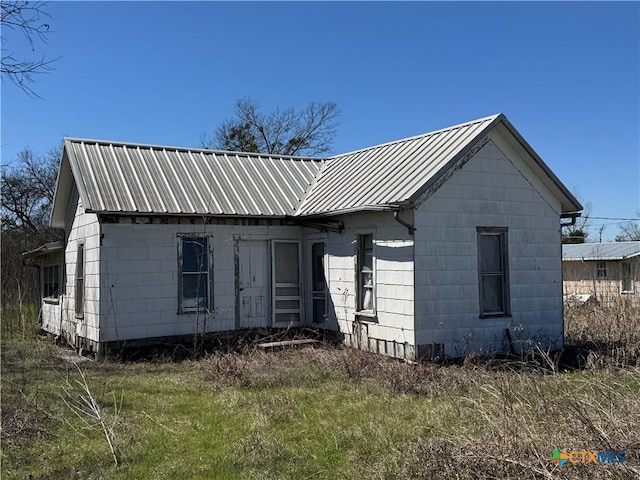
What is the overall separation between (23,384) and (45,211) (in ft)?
94.2

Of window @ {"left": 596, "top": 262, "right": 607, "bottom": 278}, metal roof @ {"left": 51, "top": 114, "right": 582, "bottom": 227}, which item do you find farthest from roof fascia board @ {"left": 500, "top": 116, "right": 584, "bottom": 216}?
window @ {"left": 596, "top": 262, "right": 607, "bottom": 278}

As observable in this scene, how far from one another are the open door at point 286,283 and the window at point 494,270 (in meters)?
4.67

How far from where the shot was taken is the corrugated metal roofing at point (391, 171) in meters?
11.4

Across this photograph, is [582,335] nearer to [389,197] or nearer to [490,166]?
[490,166]

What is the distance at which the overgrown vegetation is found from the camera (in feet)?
16.5

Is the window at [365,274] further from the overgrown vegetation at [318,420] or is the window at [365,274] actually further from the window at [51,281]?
the window at [51,281]

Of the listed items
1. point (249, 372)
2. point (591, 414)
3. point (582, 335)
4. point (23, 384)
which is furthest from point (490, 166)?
point (23, 384)

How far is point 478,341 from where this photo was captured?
37.8 feet

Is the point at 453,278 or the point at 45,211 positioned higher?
the point at 45,211

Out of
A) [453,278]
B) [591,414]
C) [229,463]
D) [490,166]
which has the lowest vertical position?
[229,463]

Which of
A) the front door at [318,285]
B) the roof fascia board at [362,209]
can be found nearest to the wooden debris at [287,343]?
the front door at [318,285]

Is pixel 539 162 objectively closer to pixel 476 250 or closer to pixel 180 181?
pixel 476 250

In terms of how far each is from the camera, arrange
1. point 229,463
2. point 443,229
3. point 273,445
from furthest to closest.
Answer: point 443,229
point 273,445
point 229,463

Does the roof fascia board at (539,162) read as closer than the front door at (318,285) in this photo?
Yes
